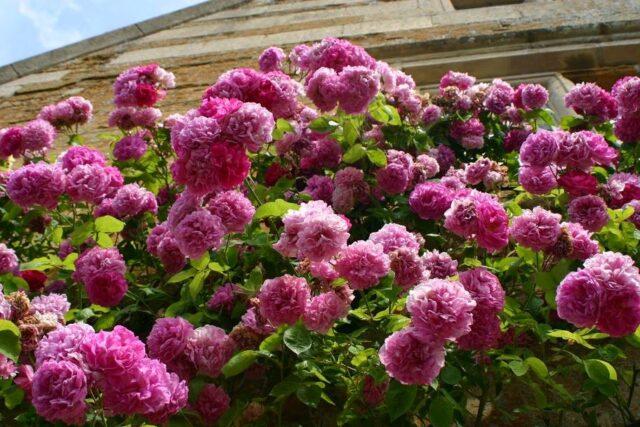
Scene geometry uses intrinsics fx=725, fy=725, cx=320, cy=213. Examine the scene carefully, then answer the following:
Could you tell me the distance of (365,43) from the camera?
426 cm

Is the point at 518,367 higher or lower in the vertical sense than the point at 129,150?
lower

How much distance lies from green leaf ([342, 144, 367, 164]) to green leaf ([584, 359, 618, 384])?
0.88 metres

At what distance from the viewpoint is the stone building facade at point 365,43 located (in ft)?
11.9

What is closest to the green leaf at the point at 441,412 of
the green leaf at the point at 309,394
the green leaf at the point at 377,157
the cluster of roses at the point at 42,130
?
Answer: the green leaf at the point at 309,394

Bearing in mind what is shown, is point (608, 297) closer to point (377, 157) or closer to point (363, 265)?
point (363, 265)

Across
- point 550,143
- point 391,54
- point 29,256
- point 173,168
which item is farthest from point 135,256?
point 391,54

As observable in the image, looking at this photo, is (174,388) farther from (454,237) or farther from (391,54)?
(391,54)

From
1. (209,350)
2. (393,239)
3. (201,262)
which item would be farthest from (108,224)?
(393,239)

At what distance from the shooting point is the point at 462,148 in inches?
102

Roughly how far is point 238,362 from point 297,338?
13 cm

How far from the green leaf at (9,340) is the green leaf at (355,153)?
103cm

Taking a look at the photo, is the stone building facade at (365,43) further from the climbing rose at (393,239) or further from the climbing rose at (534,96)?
the climbing rose at (393,239)

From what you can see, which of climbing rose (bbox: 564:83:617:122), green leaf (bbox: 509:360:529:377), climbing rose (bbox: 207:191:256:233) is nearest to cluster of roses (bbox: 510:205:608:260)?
green leaf (bbox: 509:360:529:377)

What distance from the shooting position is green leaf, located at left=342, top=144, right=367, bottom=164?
2.04 metres
